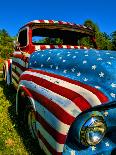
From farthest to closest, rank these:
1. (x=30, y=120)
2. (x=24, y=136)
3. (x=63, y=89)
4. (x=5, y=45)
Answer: (x=5, y=45), (x=24, y=136), (x=30, y=120), (x=63, y=89)

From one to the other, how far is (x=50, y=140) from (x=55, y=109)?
1.12 ft

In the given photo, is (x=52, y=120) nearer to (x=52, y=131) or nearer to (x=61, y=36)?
(x=52, y=131)

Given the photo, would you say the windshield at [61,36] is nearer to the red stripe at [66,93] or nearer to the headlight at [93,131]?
the red stripe at [66,93]

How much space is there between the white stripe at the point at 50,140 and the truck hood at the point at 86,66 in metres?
0.70

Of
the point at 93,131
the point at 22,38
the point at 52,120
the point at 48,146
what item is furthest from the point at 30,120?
the point at 22,38

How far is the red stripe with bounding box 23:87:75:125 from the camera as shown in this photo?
2.95 m

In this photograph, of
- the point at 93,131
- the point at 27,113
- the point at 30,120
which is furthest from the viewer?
the point at 27,113

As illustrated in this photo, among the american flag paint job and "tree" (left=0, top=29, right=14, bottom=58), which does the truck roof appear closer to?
the american flag paint job

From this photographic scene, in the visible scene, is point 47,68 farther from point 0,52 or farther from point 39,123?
point 0,52

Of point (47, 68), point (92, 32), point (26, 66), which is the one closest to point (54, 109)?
point (47, 68)

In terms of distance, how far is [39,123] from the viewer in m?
3.67

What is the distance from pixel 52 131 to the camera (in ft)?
10.4

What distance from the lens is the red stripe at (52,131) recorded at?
2969mm

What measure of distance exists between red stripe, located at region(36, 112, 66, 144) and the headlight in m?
0.20
